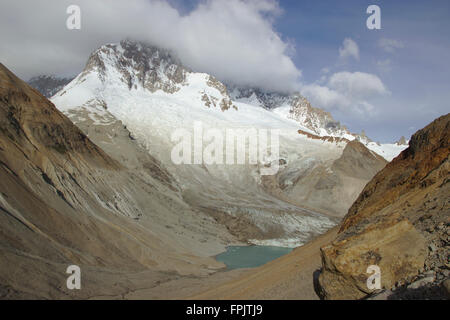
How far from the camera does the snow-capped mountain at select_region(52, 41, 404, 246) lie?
49188mm

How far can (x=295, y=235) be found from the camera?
46.4 meters

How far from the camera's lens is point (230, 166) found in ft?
243

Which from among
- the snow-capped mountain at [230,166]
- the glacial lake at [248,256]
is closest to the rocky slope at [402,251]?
the glacial lake at [248,256]

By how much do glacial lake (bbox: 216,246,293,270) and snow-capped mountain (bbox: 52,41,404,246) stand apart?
11.2ft

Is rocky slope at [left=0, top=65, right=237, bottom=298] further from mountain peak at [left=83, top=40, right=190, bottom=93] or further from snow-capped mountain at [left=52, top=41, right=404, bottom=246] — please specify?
mountain peak at [left=83, top=40, right=190, bottom=93]

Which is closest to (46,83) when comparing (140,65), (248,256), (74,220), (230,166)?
(140,65)

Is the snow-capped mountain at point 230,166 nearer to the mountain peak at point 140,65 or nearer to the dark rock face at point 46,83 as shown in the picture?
the mountain peak at point 140,65

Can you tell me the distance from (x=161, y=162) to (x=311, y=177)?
28.9 metres

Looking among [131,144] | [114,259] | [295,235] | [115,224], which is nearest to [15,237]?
[114,259]

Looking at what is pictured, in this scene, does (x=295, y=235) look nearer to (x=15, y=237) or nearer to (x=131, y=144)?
(x=131, y=144)

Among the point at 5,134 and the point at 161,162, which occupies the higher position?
the point at 161,162

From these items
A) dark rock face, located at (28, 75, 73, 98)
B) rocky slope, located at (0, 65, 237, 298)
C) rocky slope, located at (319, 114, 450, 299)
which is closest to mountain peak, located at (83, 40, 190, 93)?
rocky slope, located at (0, 65, 237, 298)

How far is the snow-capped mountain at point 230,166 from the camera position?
49.2 metres

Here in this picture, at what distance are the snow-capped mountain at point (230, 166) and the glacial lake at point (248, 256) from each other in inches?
134
